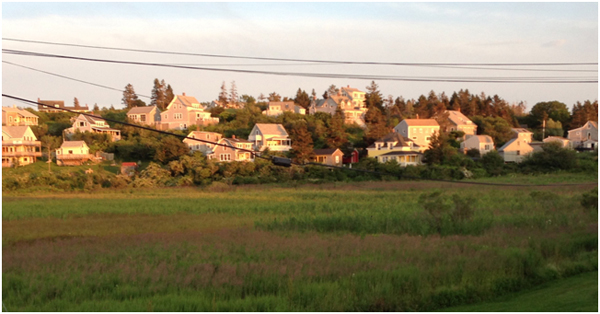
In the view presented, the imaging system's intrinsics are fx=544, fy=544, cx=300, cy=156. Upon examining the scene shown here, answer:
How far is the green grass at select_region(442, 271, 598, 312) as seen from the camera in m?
11.2

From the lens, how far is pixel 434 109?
90.6 metres

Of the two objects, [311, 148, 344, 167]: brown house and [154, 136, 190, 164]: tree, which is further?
[311, 148, 344, 167]: brown house

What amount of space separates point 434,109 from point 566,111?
73.2ft

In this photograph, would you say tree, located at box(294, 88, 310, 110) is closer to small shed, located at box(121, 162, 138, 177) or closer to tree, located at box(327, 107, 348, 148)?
tree, located at box(327, 107, 348, 148)

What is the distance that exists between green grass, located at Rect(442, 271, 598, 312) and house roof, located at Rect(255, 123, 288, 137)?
57654 millimetres

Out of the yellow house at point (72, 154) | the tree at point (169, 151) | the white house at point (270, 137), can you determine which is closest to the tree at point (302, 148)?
the white house at point (270, 137)

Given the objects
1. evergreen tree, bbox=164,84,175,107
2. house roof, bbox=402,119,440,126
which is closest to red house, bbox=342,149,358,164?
house roof, bbox=402,119,440,126

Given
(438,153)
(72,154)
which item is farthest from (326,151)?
(72,154)

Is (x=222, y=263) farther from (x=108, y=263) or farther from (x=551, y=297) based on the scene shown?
(x=551, y=297)

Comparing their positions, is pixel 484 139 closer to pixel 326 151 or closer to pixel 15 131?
pixel 326 151

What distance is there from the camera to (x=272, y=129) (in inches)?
2840

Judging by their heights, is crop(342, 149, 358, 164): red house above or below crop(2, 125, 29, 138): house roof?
below

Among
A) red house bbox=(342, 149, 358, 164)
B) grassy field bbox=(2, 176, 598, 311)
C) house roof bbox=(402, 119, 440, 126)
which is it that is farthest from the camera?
house roof bbox=(402, 119, 440, 126)

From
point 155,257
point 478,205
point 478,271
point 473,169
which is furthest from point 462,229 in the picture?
point 473,169
